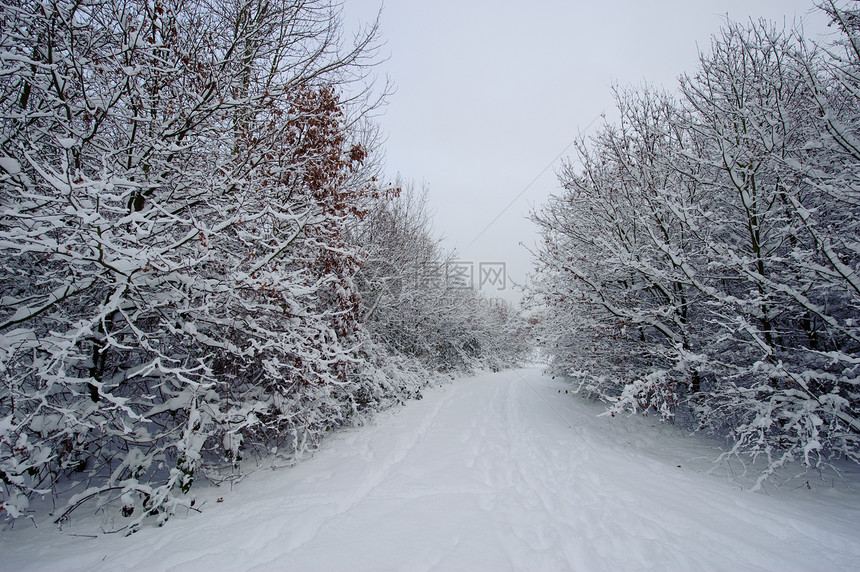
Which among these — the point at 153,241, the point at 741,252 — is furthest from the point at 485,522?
the point at 741,252

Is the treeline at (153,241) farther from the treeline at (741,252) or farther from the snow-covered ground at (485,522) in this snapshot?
the treeline at (741,252)

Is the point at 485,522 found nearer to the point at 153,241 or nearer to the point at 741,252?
the point at 153,241

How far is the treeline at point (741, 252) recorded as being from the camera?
393 centimetres

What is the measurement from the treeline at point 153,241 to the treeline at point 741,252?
5.06m

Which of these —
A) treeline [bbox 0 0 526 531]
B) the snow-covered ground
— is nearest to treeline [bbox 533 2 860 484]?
the snow-covered ground

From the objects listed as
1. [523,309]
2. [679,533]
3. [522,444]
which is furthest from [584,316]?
→ [679,533]

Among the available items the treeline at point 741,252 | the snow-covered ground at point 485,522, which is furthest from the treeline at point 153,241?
the treeline at point 741,252

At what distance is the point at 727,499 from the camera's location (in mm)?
3654

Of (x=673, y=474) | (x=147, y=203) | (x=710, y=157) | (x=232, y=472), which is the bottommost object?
(x=232, y=472)

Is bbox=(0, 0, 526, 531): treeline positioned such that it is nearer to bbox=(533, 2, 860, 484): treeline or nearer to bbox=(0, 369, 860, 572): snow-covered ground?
bbox=(0, 369, 860, 572): snow-covered ground

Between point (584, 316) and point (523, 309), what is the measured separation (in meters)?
1.46

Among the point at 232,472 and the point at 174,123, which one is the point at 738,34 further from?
the point at 232,472

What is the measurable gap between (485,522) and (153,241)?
4.17m

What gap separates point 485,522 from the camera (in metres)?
2.96
